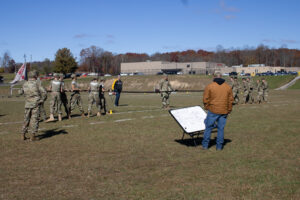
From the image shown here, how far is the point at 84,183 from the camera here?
6.35 meters

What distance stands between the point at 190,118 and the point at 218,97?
132 centimetres

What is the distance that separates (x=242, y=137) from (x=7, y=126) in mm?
9547

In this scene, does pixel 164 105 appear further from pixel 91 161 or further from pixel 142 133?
pixel 91 161

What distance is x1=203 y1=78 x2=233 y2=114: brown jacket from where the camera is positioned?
8.70 meters

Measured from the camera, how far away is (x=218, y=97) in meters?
8.73

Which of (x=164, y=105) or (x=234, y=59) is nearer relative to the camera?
(x=164, y=105)

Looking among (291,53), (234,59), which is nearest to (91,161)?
(234,59)

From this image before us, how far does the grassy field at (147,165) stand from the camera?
5.84 meters

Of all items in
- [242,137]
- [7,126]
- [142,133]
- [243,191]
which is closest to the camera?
[243,191]

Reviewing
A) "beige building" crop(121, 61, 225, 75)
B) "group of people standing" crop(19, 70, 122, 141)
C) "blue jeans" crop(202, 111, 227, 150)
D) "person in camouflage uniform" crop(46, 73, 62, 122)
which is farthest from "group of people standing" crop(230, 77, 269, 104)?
"beige building" crop(121, 61, 225, 75)

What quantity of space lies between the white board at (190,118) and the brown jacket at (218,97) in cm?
96

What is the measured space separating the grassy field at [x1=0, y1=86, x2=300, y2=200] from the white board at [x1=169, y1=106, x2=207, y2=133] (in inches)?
22.7

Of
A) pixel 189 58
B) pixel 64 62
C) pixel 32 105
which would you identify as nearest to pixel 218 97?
pixel 32 105

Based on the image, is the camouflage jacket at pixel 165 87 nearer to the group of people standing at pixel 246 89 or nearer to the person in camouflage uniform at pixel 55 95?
the group of people standing at pixel 246 89
